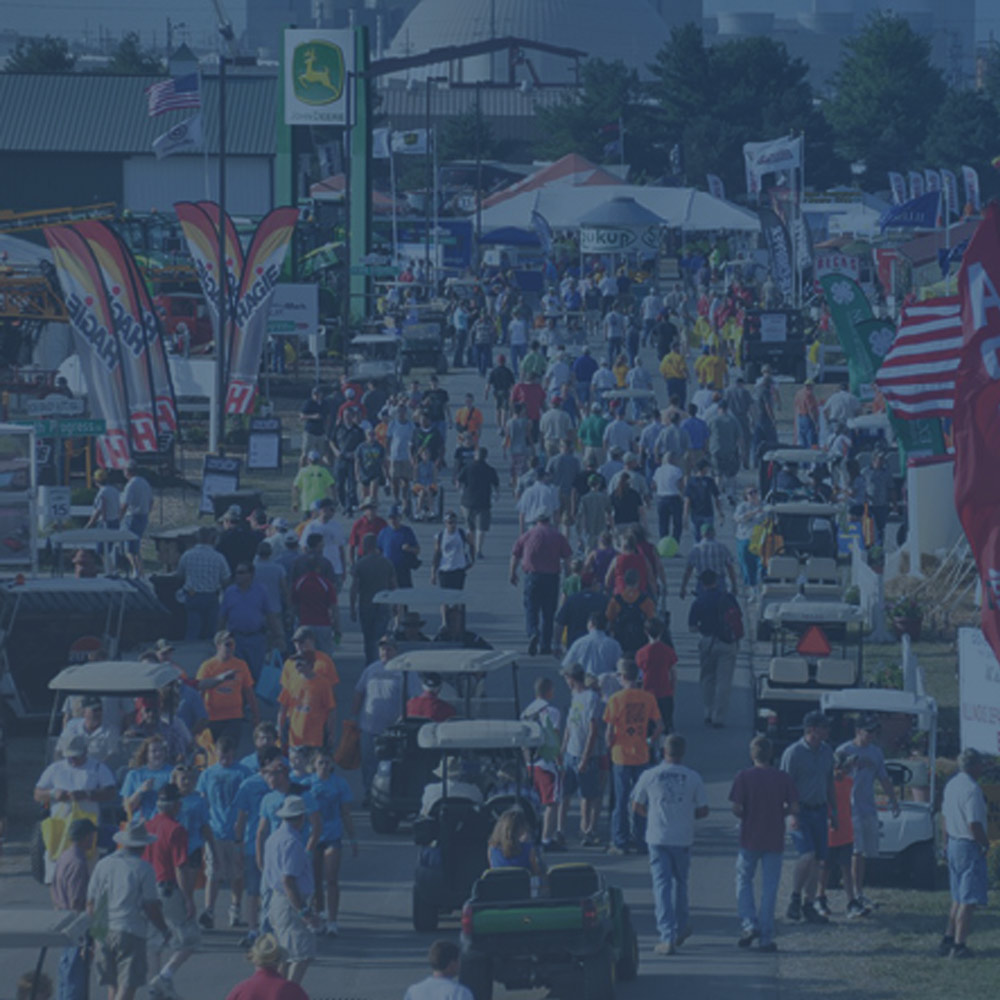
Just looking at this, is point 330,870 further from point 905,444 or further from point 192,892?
point 905,444

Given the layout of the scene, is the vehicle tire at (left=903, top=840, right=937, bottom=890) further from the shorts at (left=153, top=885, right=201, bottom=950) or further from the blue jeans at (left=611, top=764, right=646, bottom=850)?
the shorts at (left=153, top=885, right=201, bottom=950)

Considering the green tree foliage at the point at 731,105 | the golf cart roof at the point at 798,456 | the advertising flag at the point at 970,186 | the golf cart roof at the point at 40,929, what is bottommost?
the golf cart roof at the point at 40,929

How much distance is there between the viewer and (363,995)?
535 inches

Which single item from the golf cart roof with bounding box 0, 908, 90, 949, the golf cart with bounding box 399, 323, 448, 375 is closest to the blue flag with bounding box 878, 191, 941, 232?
the golf cart with bounding box 399, 323, 448, 375

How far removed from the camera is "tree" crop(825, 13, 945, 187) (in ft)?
410

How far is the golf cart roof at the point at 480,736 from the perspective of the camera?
15094 millimetres

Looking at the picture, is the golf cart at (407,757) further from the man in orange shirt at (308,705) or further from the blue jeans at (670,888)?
the blue jeans at (670,888)

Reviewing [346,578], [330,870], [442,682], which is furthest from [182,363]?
[330,870]

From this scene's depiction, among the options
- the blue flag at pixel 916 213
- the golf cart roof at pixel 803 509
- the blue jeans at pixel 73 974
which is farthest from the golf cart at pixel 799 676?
the blue flag at pixel 916 213

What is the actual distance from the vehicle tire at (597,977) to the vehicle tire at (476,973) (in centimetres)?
51

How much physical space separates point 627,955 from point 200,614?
9221 mm

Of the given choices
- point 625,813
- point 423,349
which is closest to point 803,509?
point 625,813

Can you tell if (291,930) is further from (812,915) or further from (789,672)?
(789,672)

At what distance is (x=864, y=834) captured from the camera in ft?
50.6
